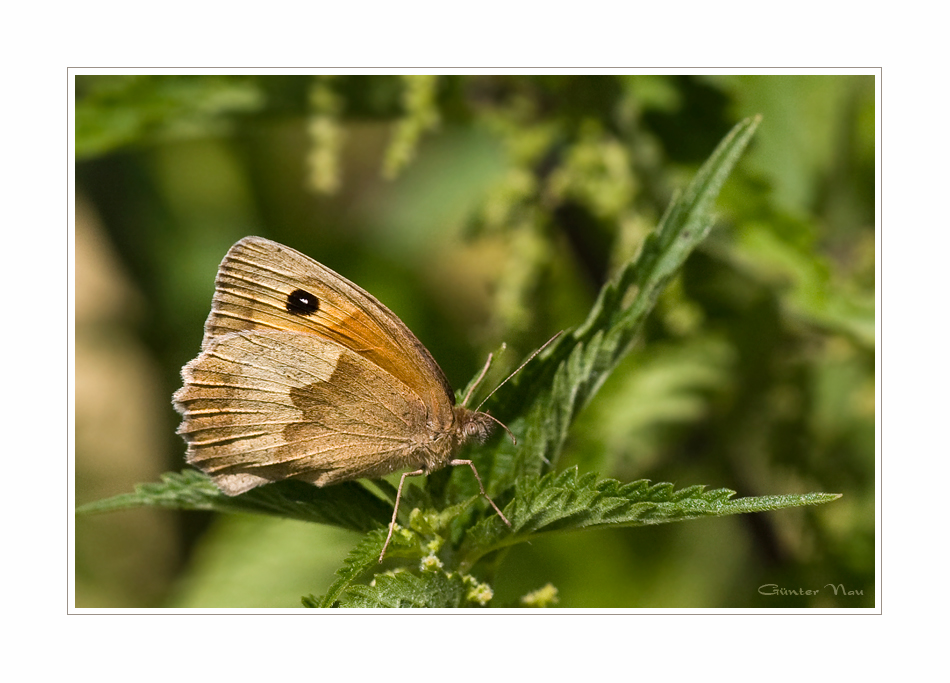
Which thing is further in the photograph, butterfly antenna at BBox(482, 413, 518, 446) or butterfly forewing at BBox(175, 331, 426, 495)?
butterfly forewing at BBox(175, 331, 426, 495)

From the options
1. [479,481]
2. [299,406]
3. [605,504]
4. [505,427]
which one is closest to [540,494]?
[605,504]

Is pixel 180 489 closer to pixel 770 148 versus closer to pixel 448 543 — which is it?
pixel 448 543

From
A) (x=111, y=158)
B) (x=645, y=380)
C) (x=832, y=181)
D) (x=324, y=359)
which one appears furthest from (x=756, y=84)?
(x=111, y=158)

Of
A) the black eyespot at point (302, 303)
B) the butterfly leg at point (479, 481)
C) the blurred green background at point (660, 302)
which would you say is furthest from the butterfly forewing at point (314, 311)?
the blurred green background at point (660, 302)

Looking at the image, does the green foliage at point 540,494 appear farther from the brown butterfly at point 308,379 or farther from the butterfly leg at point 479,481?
the brown butterfly at point 308,379

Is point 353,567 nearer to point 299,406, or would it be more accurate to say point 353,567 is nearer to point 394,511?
point 394,511

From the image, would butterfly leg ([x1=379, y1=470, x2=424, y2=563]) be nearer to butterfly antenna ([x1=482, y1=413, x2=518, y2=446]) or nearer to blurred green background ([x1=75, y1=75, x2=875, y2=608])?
butterfly antenna ([x1=482, y1=413, x2=518, y2=446])

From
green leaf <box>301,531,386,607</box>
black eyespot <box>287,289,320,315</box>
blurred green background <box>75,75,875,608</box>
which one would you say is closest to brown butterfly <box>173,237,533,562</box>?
black eyespot <box>287,289,320,315</box>
